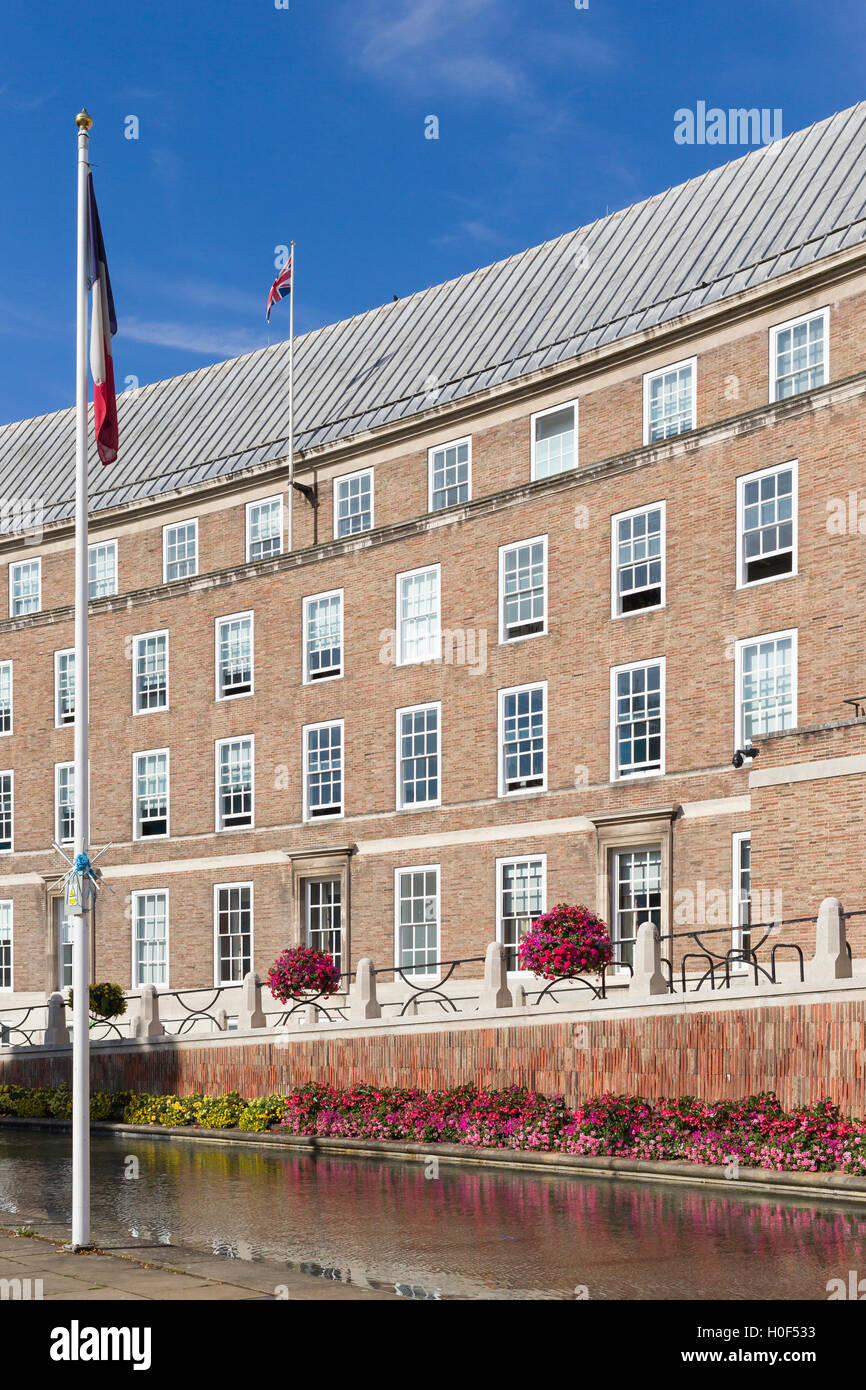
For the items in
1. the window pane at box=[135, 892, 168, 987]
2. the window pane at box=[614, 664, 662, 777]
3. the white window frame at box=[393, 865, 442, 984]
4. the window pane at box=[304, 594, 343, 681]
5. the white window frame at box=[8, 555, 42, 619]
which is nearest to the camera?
the window pane at box=[614, 664, 662, 777]

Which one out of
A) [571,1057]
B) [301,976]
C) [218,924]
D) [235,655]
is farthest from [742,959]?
[235,655]

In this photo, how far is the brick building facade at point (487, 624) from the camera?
106ft

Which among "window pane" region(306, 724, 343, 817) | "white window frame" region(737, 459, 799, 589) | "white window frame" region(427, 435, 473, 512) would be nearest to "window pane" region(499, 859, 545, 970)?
"window pane" region(306, 724, 343, 817)

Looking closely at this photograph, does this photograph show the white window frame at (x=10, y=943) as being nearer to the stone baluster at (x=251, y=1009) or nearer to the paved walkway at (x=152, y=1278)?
the stone baluster at (x=251, y=1009)

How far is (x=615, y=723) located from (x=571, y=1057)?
10595 millimetres

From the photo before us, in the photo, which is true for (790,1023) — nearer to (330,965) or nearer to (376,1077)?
(376,1077)

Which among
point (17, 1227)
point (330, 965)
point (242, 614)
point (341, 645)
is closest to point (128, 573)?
point (242, 614)

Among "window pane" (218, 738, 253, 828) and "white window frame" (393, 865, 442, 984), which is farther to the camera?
"window pane" (218, 738, 253, 828)

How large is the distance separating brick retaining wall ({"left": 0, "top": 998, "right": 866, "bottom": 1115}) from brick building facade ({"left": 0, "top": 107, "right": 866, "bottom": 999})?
3.90 m

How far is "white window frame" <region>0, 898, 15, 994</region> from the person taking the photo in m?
48.9

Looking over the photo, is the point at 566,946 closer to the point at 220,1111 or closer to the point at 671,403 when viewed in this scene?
the point at 220,1111

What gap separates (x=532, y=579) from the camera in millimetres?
37500

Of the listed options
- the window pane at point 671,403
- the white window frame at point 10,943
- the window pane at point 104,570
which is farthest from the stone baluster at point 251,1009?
the window pane at point 104,570

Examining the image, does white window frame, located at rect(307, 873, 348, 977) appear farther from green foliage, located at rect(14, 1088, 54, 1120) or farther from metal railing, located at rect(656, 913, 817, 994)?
metal railing, located at rect(656, 913, 817, 994)
